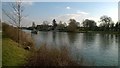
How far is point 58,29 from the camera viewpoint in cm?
12019

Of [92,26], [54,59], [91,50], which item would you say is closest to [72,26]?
[92,26]

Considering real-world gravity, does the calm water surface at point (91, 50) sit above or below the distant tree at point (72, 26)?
below

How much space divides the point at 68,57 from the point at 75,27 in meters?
87.4

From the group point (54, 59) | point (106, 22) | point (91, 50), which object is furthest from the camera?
point (106, 22)

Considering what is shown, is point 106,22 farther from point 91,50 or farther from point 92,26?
point 91,50

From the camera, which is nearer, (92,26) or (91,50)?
(91,50)

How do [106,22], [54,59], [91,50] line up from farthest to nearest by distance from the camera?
1. [106,22]
2. [91,50]
3. [54,59]

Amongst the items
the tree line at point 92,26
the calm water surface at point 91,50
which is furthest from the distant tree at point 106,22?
the calm water surface at point 91,50

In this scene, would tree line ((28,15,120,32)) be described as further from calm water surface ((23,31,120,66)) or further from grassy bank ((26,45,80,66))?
grassy bank ((26,45,80,66))

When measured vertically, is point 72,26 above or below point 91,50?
above

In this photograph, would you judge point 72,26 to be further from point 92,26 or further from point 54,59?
point 54,59

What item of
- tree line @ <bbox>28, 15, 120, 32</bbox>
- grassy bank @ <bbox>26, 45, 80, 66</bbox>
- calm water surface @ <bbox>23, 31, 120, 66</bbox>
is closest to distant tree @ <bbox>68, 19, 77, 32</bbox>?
tree line @ <bbox>28, 15, 120, 32</bbox>

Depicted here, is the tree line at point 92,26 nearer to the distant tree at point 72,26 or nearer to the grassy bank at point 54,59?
the distant tree at point 72,26

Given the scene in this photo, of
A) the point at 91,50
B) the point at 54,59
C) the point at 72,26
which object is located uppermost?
the point at 72,26
